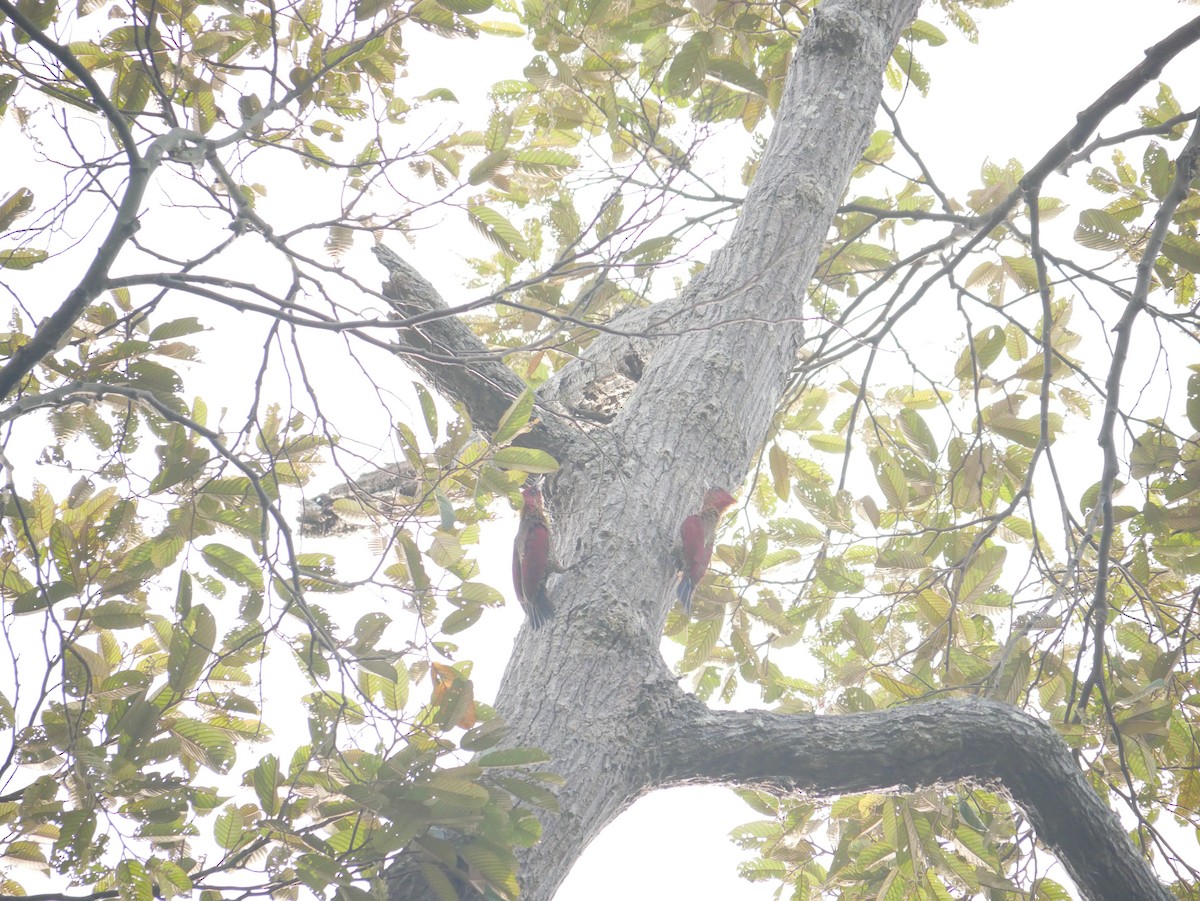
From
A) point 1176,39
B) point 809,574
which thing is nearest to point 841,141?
point 1176,39

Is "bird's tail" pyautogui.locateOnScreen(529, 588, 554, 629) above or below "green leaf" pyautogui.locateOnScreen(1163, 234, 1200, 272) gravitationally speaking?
below

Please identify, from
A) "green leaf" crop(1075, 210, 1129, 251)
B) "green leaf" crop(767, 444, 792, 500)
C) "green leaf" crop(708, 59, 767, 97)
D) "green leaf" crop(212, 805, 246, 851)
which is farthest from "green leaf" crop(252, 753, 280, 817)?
"green leaf" crop(1075, 210, 1129, 251)

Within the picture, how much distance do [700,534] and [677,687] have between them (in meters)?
0.50

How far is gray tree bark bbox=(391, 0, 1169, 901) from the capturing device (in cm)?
189

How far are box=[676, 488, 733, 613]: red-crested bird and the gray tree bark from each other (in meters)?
0.05

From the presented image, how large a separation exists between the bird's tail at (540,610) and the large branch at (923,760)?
0.39 m

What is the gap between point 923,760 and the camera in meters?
2.03

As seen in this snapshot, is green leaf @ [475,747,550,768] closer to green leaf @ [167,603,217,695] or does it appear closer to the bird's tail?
the bird's tail

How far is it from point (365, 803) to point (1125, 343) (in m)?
2.46

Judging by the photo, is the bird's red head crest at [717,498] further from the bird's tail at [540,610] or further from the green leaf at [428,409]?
the green leaf at [428,409]

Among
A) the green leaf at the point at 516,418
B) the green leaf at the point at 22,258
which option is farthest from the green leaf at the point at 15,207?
the green leaf at the point at 516,418

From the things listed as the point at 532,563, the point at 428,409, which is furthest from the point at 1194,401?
the point at 428,409

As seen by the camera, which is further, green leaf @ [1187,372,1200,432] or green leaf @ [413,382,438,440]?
green leaf @ [1187,372,1200,432]

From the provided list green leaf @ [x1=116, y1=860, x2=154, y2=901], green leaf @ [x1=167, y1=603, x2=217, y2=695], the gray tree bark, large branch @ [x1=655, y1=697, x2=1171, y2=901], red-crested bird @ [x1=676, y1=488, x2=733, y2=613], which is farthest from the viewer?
red-crested bird @ [x1=676, y1=488, x2=733, y2=613]
